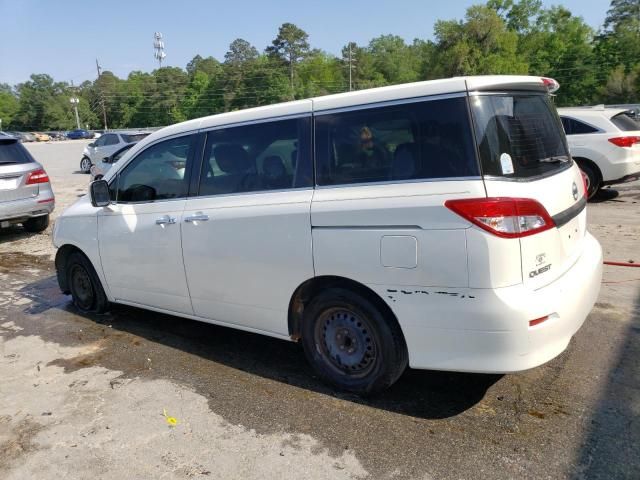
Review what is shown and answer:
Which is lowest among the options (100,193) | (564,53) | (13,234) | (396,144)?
(13,234)

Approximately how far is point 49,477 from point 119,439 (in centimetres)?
41

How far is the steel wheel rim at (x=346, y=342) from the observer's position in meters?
3.29

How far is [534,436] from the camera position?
286 centimetres

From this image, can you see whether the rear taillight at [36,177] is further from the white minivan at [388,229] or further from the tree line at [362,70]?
the tree line at [362,70]

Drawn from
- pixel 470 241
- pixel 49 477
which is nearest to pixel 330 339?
pixel 470 241

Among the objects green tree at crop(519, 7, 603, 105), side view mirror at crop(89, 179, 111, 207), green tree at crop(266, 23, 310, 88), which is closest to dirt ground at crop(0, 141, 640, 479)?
side view mirror at crop(89, 179, 111, 207)

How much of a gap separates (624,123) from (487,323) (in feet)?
27.9

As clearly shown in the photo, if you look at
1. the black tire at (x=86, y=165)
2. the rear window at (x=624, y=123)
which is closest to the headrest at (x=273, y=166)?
the rear window at (x=624, y=123)

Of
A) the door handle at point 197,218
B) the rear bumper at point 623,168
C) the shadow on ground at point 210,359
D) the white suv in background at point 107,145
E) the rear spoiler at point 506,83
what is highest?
the white suv in background at point 107,145

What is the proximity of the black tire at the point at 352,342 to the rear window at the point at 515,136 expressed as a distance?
1.11 m

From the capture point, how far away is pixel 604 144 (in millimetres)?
9188

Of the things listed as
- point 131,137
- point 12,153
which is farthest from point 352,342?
point 131,137

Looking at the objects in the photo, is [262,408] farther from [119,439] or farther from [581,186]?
[581,186]

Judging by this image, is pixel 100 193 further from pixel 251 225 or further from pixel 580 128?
pixel 580 128
